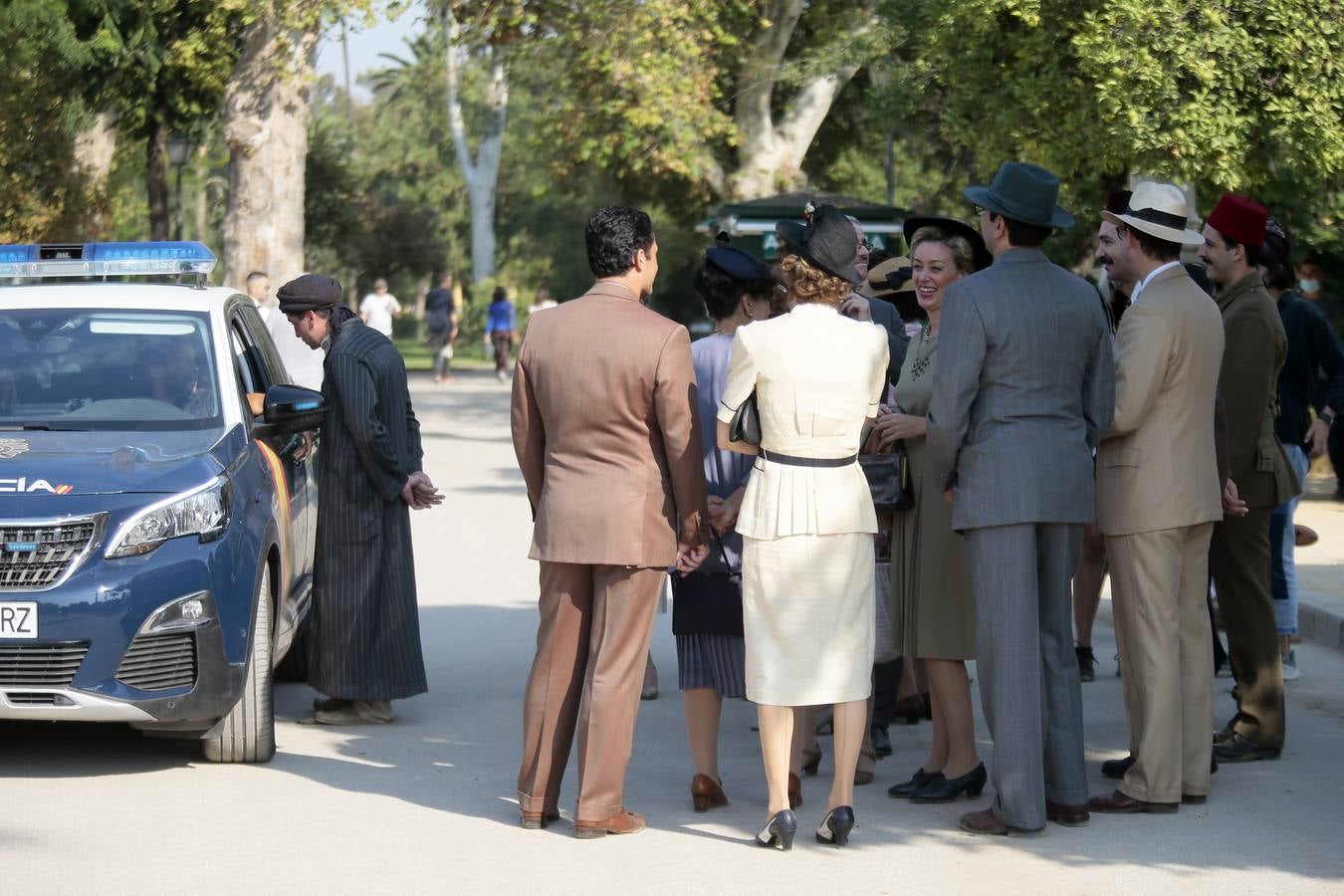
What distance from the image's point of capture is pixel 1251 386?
24.1 feet

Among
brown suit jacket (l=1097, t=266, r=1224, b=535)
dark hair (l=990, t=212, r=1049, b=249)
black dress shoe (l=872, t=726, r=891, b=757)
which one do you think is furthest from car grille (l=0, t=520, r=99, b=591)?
brown suit jacket (l=1097, t=266, r=1224, b=535)

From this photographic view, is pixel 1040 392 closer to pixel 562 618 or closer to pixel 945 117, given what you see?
pixel 562 618

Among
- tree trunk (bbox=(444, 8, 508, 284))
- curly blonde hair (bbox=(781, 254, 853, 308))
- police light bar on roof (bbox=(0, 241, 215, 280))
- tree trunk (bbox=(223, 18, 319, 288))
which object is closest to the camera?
curly blonde hair (bbox=(781, 254, 853, 308))

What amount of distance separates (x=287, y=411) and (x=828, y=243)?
2466 mm

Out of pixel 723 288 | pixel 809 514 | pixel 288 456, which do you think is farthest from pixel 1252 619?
pixel 288 456

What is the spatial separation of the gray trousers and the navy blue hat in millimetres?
1200

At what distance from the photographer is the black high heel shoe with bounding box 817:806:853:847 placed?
5.88 m

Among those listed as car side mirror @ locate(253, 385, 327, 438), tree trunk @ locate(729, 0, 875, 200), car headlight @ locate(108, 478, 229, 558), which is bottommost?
car headlight @ locate(108, 478, 229, 558)

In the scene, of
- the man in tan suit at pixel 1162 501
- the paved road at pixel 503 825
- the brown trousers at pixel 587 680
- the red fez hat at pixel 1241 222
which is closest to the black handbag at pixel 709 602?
the brown trousers at pixel 587 680

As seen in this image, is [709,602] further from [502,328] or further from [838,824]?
[502,328]

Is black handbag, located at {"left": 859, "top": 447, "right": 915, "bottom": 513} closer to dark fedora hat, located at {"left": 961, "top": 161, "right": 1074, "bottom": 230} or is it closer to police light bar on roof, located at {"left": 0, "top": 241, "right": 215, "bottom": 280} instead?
dark fedora hat, located at {"left": 961, "top": 161, "right": 1074, "bottom": 230}

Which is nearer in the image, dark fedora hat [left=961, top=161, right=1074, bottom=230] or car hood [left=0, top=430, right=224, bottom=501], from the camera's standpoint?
dark fedora hat [left=961, top=161, right=1074, bottom=230]

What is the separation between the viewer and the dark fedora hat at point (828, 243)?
5.88 metres

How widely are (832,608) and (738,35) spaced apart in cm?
2464
